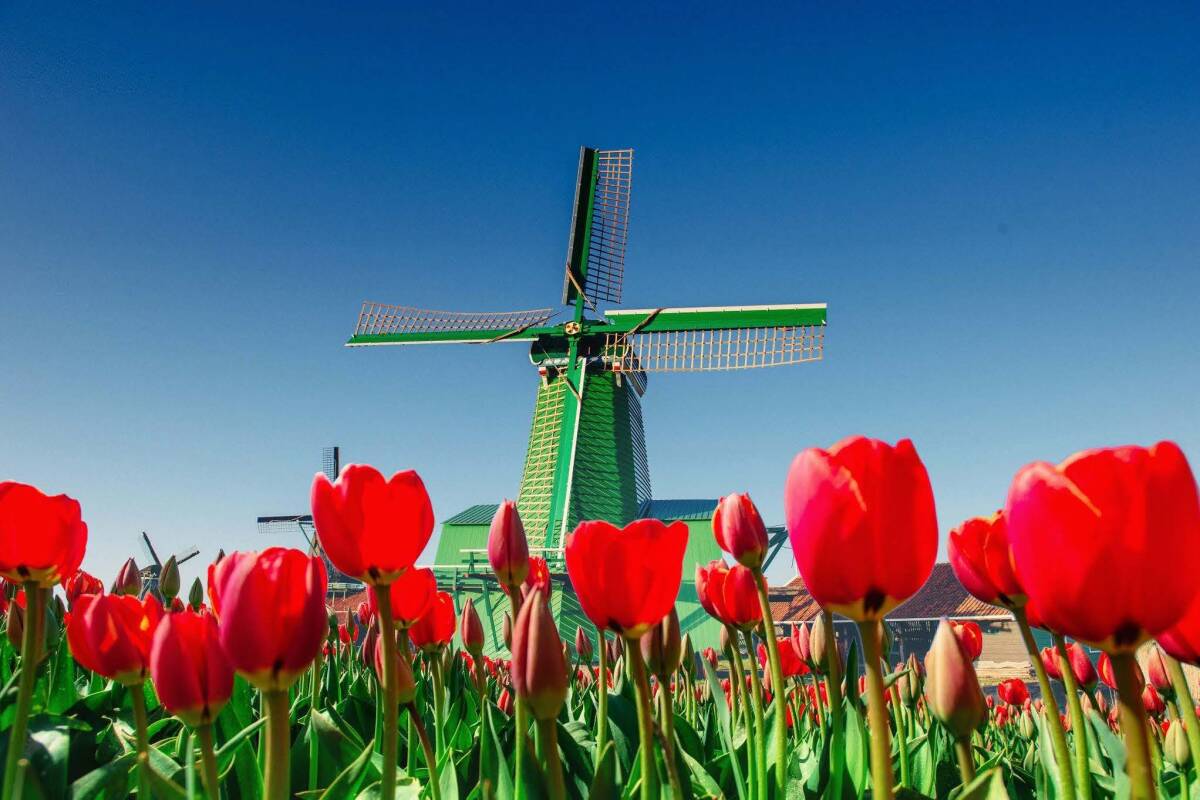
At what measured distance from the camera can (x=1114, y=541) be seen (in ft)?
2.27

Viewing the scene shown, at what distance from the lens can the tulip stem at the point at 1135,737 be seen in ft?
2.20

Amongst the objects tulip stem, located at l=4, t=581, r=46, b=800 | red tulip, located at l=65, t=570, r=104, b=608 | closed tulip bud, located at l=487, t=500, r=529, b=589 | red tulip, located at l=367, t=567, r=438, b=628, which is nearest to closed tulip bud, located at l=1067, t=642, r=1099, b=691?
closed tulip bud, located at l=487, t=500, r=529, b=589

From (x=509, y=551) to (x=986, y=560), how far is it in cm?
78

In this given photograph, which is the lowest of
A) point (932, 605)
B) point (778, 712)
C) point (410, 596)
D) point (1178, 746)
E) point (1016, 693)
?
point (932, 605)

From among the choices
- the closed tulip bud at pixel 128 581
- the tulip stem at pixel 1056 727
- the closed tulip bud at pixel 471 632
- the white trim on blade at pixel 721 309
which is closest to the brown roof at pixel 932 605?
the white trim on blade at pixel 721 309

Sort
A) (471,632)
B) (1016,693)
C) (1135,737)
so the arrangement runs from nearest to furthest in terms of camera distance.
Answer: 1. (1135,737)
2. (471,632)
3. (1016,693)

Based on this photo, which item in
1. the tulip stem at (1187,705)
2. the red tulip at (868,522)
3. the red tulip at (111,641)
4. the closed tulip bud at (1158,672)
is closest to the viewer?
the red tulip at (868,522)

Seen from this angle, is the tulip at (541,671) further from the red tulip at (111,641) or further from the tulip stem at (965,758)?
the red tulip at (111,641)

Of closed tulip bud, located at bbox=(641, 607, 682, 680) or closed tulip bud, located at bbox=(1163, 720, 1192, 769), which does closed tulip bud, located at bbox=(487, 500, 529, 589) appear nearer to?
closed tulip bud, located at bbox=(641, 607, 682, 680)

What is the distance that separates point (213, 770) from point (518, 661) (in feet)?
1.39

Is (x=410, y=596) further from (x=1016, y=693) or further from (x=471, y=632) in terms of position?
(x=1016, y=693)

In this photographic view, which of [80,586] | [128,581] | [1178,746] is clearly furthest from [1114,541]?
[80,586]

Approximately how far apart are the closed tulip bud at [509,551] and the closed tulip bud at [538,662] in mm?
479

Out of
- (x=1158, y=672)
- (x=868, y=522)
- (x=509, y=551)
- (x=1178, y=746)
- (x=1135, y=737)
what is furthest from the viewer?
(x=1158, y=672)
